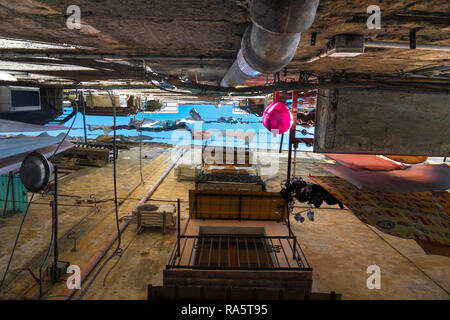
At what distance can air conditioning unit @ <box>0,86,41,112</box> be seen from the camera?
563 cm

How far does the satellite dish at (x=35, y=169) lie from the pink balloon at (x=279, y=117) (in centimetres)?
490

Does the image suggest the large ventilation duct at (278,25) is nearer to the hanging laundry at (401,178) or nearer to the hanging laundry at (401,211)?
the hanging laundry at (401,211)

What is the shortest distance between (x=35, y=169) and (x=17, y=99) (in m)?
2.79

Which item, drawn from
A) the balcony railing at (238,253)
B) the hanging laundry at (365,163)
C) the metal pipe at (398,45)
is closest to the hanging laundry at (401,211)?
the hanging laundry at (365,163)

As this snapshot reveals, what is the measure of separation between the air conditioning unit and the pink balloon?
622 cm

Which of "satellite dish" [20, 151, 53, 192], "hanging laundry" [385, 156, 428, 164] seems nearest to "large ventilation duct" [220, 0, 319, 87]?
"satellite dish" [20, 151, 53, 192]

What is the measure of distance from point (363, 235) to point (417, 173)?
4951 mm

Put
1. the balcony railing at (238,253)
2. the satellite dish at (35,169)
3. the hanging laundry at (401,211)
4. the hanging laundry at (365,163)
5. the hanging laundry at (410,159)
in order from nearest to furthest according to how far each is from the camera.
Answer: the hanging laundry at (401,211)
the satellite dish at (35,169)
the hanging laundry at (365,163)
the hanging laundry at (410,159)
the balcony railing at (238,253)

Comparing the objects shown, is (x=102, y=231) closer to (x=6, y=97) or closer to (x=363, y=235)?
(x=6, y=97)

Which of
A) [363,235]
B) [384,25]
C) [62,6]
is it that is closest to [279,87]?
[384,25]

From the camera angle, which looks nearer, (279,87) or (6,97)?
→ (279,87)

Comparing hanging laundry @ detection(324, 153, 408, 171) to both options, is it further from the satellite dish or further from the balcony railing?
the satellite dish

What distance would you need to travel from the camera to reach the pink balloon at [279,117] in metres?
5.99
